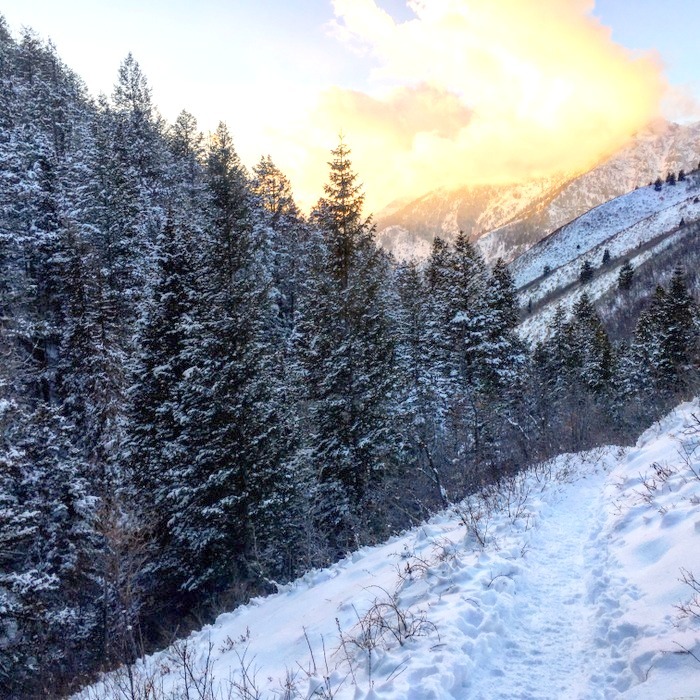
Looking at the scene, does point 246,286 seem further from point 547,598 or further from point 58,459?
point 547,598

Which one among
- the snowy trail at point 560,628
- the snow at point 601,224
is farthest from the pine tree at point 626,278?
the snowy trail at point 560,628

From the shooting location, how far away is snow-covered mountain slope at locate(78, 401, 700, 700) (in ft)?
11.5

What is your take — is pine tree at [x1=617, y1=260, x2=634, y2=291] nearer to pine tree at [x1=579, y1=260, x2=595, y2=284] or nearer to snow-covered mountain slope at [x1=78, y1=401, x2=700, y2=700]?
pine tree at [x1=579, y1=260, x2=595, y2=284]

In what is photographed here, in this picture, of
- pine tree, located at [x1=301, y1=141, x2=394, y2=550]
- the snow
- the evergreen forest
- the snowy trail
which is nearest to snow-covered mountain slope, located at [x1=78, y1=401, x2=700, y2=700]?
the snowy trail

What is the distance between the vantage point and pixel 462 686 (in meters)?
3.56

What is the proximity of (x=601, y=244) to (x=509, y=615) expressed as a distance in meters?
115

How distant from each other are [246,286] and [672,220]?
104545 mm

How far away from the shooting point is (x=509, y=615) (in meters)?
4.52

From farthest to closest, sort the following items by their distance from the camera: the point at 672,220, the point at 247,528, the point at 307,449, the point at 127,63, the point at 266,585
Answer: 1. the point at 672,220
2. the point at 127,63
3. the point at 307,449
4. the point at 247,528
5. the point at 266,585

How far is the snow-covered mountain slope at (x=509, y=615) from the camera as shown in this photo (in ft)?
11.5

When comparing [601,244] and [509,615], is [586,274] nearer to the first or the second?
[601,244]

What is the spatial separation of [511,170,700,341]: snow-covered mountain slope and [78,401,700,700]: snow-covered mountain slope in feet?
201

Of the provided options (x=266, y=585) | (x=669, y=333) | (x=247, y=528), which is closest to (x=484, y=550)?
(x=266, y=585)

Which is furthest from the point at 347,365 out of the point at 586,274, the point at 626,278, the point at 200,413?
the point at 586,274
